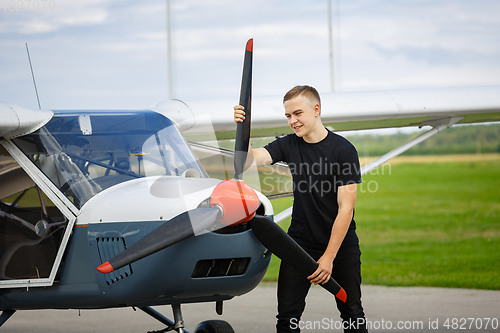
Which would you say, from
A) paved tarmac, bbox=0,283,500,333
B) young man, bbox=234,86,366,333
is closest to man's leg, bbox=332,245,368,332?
young man, bbox=234,86,366,333

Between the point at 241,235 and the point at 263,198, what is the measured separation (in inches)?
10.7

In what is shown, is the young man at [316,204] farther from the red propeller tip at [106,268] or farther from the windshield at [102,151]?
the red propeller tip at [106,268]

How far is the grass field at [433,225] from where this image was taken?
1036 cm

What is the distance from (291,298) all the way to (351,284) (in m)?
0.35

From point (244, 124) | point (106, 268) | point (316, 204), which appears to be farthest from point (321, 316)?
point (106, 268)

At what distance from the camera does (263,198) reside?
10.5ft

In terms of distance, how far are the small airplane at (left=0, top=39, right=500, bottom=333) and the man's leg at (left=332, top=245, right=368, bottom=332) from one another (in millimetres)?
116

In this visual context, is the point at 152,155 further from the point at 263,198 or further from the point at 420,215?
the point at 420,215

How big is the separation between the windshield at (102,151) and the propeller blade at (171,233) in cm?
66

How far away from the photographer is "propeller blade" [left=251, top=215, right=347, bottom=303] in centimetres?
299

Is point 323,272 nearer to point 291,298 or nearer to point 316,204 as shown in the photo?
point 291,298

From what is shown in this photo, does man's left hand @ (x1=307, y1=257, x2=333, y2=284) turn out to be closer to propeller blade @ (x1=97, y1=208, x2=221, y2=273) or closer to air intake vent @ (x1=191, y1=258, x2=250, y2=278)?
air intake vent @ (x1=191, y1=258, x2=250, y2=278)

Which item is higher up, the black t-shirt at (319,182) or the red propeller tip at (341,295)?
the black t-shirt at (319,182)

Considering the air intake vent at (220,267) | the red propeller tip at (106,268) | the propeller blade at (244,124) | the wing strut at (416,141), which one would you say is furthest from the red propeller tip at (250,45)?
the wing strut at (416,141)
